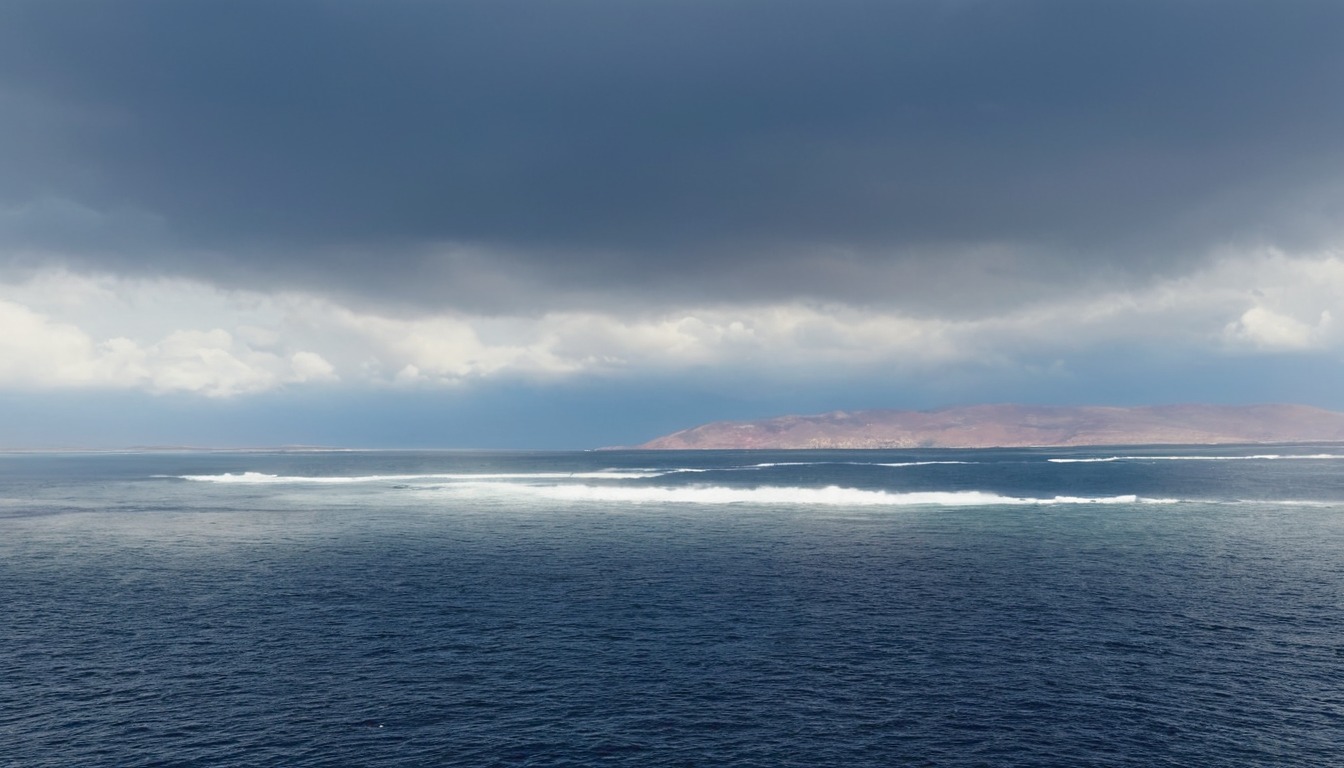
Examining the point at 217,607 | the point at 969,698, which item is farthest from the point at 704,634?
the point at 217,607

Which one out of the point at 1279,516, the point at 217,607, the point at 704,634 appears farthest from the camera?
the point at 1279,516

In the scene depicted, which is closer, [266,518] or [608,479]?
[266,518]

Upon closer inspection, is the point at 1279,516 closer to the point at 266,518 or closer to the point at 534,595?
the point at 534,595

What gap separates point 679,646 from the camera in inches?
1715

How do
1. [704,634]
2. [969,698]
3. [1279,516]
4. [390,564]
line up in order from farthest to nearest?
[1279,516] < [390,564] < [704,634] < [969,698]

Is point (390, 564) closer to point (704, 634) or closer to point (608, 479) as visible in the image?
point (704, 634)

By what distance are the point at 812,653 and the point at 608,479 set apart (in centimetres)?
15647

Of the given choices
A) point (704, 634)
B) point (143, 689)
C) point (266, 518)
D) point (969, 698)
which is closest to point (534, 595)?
point (704, 634)

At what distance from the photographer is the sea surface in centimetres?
3109

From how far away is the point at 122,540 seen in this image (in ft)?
276

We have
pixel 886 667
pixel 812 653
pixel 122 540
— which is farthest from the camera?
pixel 122 540

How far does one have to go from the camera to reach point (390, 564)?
69.4 m

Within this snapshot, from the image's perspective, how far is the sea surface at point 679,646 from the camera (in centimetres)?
3109

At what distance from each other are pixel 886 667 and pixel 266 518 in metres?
93.4
